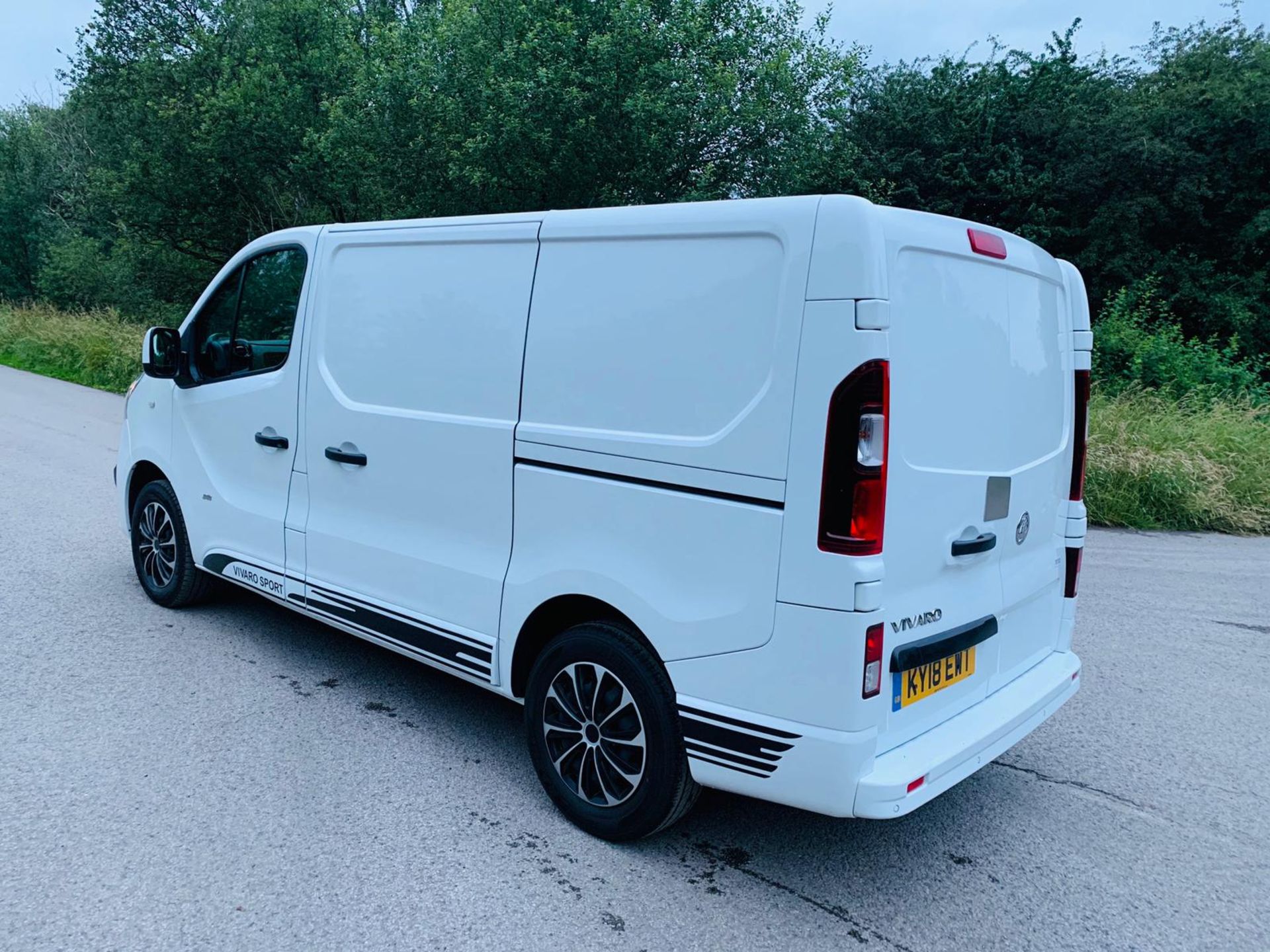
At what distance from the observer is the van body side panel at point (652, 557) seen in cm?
272

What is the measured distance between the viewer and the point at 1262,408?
12.0 metres

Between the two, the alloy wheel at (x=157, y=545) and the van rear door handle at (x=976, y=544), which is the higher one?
the van rear door handle at (x=976, y=544)

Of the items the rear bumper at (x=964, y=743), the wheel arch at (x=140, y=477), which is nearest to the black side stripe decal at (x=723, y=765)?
the rear bumper at (x=964, y=743)

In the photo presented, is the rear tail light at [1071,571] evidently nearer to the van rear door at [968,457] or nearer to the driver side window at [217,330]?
the van rear door at [968,457]

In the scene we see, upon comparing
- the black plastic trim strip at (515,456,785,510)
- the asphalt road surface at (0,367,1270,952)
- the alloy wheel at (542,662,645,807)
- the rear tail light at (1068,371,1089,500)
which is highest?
the rear tail light at (1068,371,1089,500)

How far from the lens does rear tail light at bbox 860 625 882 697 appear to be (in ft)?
8.51

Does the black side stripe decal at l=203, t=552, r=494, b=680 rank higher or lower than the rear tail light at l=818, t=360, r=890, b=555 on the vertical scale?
lower

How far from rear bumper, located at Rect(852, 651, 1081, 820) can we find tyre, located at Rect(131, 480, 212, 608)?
393 cm

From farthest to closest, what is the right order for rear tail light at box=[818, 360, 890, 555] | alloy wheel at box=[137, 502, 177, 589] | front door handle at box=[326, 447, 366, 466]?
alloy wheel at box=[137, 502, 177, 589] → front door handle at box=[326, 447, 366, 466] → rear tail light at box=[818, 360, 890, 555]

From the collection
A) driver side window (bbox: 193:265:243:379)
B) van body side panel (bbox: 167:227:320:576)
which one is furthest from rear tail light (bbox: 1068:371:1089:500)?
driver side window (bbox: 193:265:243:379)

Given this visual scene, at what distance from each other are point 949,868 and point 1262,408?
37.6ft

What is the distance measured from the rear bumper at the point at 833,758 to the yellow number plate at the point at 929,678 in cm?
13

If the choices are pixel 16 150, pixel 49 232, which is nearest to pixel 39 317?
pixel 49 232

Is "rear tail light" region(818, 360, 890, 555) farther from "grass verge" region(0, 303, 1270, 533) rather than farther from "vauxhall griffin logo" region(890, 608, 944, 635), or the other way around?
"grass verge" region(0, 303, 1270, 533)
